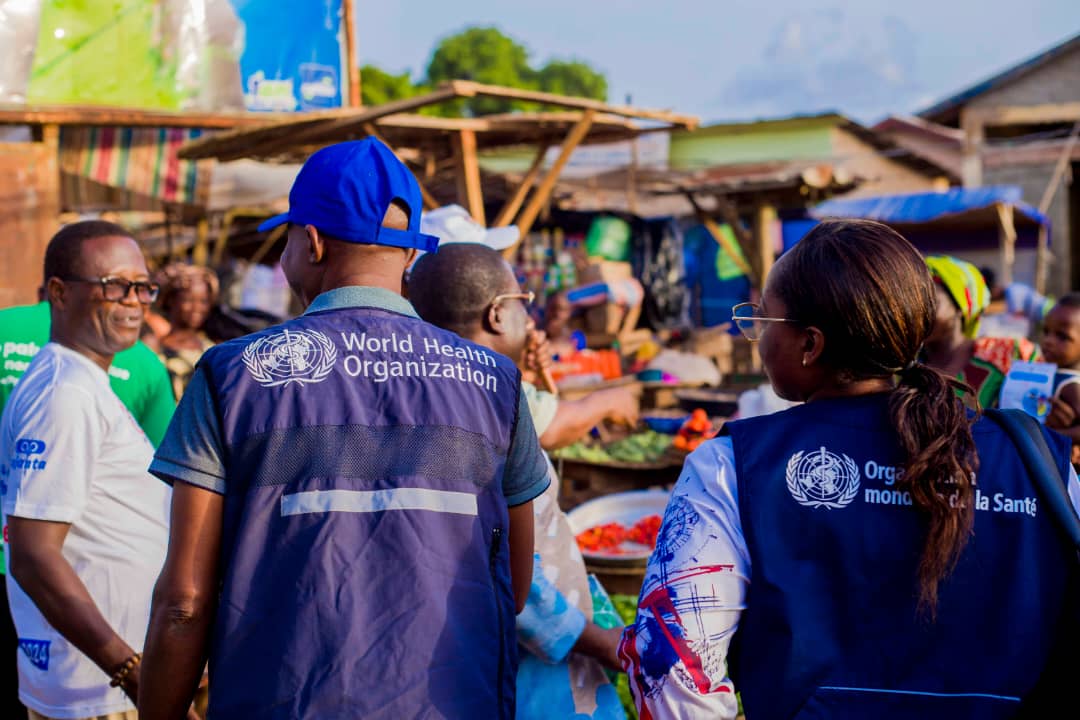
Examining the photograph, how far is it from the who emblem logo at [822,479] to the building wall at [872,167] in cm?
2033

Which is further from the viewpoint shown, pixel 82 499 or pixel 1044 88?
pixel 1044 88

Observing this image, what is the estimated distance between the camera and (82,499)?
2102 mm

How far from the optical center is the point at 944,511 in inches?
53.9

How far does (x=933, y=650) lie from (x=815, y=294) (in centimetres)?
60

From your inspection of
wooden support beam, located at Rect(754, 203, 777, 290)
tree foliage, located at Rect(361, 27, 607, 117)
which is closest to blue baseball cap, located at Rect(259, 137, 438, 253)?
wooden support beam, located at Rect(754, 203, 777, 290)

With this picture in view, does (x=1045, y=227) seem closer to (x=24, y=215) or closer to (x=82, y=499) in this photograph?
(x=24, y=215)

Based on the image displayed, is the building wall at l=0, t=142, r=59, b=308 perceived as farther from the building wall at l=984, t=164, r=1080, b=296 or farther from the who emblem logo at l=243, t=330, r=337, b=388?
the building wall at l=984, t=164, r=1080, b=296

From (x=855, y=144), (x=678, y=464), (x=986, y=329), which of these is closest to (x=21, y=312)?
(x=678, y=464)

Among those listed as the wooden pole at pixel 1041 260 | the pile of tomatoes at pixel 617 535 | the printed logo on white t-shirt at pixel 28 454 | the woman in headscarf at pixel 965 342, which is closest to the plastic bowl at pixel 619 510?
the pile of tomatoes at pixel 617 535

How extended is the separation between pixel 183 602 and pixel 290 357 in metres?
0.43

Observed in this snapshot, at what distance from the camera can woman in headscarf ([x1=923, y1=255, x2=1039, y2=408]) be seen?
3646mm

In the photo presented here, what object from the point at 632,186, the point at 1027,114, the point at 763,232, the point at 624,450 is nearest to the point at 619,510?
the point at 624,450

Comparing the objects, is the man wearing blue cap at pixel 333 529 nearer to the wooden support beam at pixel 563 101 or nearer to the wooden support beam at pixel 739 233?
the wooden support beam at pixel 563 101

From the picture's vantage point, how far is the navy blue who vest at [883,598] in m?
1.38
